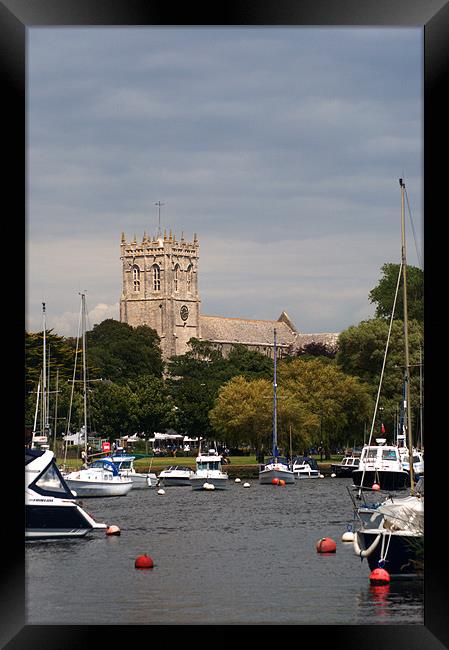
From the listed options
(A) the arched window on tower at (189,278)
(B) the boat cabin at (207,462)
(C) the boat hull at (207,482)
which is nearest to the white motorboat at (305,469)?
(B) the boat cabin at (207,462)

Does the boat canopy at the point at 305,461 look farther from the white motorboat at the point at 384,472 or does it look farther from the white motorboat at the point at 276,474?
the white motorboat at the point at 384,472

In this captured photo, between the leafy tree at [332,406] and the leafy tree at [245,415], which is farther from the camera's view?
the leafy tree at [332,406]

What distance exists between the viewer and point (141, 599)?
10.2m

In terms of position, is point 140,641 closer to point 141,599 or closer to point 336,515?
point 141,599

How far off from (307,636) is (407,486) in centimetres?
2256

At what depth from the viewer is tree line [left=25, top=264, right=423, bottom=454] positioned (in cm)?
3781

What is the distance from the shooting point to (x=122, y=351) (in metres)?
59.1

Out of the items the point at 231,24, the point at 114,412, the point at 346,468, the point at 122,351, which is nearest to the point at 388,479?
the point at 346,468

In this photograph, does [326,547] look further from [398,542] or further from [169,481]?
[169,481]

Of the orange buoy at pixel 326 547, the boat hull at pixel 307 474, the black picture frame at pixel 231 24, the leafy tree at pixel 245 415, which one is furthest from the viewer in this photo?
the leafy tree at pixel 245 415

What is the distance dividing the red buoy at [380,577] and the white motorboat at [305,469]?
24882mm

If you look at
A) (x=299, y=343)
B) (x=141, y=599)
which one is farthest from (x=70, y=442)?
(x=299, y=343)

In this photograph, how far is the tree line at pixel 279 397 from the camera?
124 feet

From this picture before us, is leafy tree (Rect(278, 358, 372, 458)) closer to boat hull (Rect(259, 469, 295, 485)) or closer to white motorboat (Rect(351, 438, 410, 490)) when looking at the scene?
boat hull (Rect(259, 469, 295, 485))
